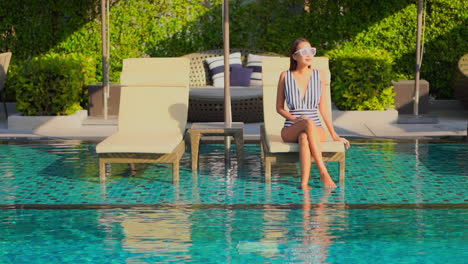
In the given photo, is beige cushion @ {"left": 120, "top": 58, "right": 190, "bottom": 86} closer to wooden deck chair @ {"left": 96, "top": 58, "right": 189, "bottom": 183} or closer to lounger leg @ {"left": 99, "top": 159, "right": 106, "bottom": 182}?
wooden deck chair @ {"left": 96, "top": 58, "right": 189, "bottom": 183}

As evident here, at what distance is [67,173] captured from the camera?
918 centimetres

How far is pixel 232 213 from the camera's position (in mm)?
7332

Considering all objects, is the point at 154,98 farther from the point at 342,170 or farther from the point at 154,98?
the point at 342,170

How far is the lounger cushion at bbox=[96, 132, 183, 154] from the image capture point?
8.34m

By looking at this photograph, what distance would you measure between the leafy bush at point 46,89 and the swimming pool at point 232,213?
2198 millimetres

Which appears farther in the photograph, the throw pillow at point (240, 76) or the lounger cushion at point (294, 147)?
the throw pillow at point (240, 76)

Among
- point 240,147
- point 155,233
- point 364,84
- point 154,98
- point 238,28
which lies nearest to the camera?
point 155,233

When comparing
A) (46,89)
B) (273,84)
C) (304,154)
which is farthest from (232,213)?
(46,89)

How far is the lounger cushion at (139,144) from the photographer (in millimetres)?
8344

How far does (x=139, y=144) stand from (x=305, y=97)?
1.71 m

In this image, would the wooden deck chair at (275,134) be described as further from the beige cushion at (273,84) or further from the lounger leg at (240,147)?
the lounger leg at (240,147)

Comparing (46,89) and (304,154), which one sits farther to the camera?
(46,89)

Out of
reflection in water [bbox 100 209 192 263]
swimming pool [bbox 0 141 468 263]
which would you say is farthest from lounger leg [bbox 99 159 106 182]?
reflection in water [bbox 100 209 192 263]

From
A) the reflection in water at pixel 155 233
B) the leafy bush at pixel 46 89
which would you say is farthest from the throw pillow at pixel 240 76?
the reflection in water at pixel 155 233
